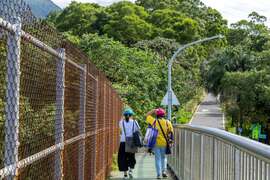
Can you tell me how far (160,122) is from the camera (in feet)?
45.2

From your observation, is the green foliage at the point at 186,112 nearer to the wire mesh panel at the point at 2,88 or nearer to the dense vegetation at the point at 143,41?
the dense vegetation at the point at 143,41

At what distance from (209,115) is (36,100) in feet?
258

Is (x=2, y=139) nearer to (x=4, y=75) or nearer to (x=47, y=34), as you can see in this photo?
(x=4, y=75)

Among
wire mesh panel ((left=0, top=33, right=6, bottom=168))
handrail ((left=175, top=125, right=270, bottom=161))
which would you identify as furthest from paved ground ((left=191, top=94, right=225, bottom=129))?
wire mesh panel ((left=0, top=33, right=6, bottom=168))

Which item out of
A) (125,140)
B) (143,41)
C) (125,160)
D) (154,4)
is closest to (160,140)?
(125,140)

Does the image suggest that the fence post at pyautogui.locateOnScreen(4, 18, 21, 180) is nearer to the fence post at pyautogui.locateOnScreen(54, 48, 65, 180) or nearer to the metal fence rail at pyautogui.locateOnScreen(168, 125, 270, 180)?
the metal fence rail at pyautogui.locateOnScreen(168, 125, 270, 180)

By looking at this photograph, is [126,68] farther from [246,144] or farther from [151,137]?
[246,144]

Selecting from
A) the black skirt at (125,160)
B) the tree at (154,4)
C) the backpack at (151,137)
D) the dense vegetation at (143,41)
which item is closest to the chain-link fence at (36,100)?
the backpack at (151,137)

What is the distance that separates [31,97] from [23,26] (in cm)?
51

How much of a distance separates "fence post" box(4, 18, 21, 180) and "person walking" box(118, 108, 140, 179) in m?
10.2

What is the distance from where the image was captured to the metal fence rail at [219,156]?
4.76 metres

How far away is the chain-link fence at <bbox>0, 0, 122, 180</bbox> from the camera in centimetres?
382

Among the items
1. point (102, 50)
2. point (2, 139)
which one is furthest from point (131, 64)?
point (2, 139)

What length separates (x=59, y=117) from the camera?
5711 millimetres
